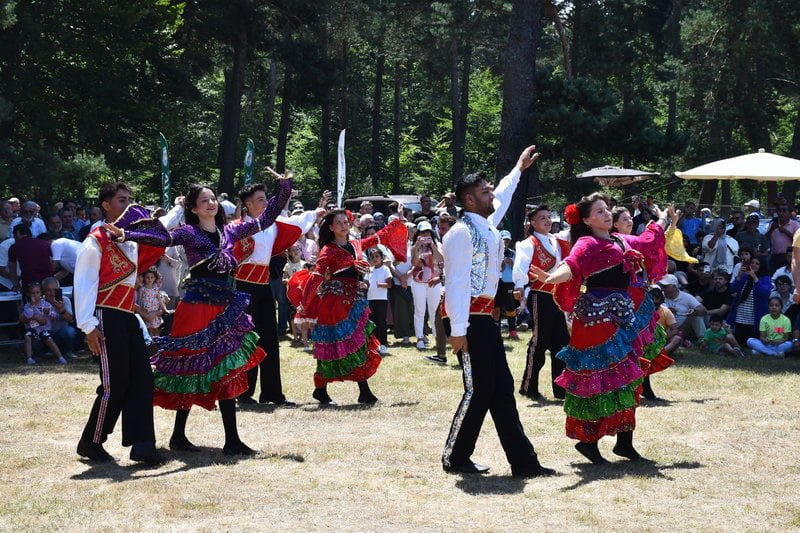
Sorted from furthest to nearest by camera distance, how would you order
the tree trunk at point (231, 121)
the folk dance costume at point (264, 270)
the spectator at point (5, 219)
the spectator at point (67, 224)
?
1. the tree trunk at point (231, 121)
2. the spectator at point (67, 224)
3. the spectator at point (5, 219)
4. the folk dance costume at point (264, 270)

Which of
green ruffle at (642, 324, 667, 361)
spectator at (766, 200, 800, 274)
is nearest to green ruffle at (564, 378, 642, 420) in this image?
green ruffle at (642, 324, 667, 361)

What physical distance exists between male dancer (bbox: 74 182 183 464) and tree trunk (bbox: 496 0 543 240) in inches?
484

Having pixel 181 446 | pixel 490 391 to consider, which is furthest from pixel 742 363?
pixel 181 446

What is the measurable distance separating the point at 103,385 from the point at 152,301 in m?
6.24

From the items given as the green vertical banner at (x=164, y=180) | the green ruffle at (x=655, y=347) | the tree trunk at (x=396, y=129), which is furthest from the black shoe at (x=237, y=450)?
the tree trunk at (x=396, y=129)

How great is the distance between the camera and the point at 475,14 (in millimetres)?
26406

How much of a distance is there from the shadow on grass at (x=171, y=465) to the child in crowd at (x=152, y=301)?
572 centimetres

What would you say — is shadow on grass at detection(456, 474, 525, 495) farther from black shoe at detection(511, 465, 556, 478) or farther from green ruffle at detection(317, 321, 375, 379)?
green ruffle at detection(317, 321, 375, 379)

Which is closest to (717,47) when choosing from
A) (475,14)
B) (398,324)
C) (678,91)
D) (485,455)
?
(678,91)

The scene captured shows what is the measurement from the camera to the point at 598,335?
715cm

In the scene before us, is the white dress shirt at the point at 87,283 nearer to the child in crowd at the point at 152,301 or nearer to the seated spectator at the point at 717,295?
the child in crowd at the point at 152,301

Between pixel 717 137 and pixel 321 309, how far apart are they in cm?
2121

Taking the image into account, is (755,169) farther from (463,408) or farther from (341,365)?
(463,408)

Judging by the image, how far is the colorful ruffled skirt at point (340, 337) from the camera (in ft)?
32.9
